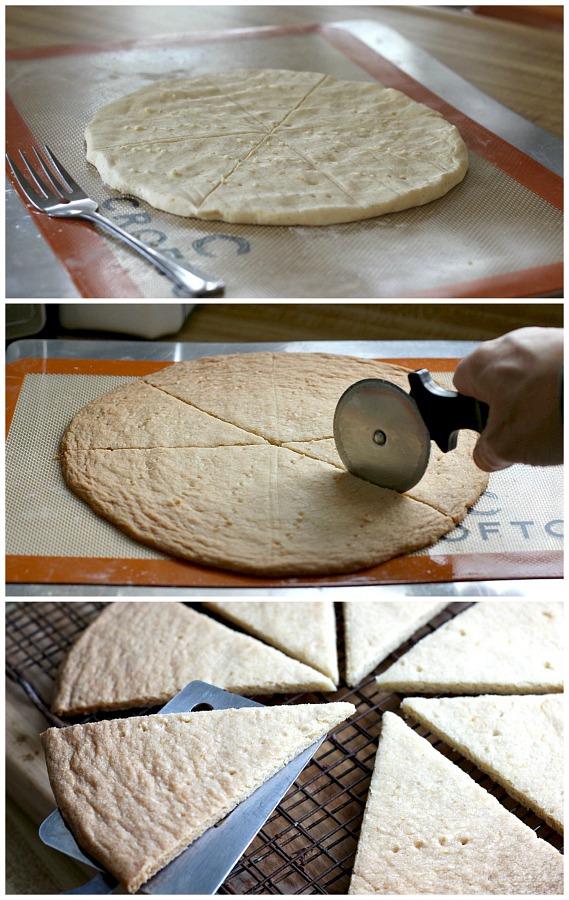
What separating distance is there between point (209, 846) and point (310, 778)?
0.29m

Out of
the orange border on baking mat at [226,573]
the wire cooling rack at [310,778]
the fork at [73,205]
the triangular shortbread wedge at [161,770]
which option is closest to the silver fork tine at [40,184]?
the fork at [73,205]

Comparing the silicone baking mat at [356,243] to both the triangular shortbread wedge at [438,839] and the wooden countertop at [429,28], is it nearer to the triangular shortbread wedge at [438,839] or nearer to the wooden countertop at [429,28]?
the wooden countertop at [429,28]

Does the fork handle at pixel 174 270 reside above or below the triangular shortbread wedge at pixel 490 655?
above

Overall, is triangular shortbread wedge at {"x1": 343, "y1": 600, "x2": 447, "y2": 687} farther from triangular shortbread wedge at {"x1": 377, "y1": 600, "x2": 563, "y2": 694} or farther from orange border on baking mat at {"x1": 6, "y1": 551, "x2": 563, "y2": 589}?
orange border on baking mat at {"x1": 6, "y1": 551, "x2": 563, "y2": 589}

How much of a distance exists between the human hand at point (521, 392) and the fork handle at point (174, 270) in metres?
0.51

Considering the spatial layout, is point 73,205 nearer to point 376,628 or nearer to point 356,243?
point 356,243

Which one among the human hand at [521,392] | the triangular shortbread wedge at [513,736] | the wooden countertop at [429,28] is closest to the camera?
the human hand at [521,392]

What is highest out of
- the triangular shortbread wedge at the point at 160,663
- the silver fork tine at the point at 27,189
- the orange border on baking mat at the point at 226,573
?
the silver fork tine at the point at 27,189

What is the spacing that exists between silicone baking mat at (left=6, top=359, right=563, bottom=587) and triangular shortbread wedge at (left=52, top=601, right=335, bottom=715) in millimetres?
370

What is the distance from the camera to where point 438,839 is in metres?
1.31

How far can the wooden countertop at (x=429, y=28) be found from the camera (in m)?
2.42

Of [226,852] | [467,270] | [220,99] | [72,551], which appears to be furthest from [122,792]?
[220,99]

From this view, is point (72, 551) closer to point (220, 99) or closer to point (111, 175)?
point (111, 175)

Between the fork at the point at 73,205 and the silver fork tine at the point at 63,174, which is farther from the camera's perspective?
the silver fork tine at the point at 63,174
